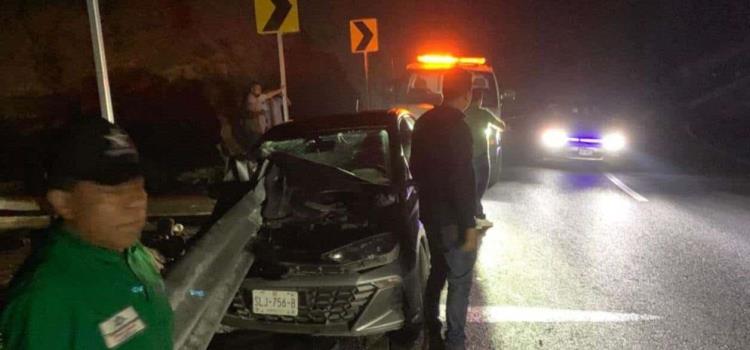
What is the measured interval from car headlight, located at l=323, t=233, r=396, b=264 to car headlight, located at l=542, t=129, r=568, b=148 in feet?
31.5

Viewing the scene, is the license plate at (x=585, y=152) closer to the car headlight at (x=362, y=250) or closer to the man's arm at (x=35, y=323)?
the car headlight at (x=362, y=250)

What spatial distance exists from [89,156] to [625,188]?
10.0m

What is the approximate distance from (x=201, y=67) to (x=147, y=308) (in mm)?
13655

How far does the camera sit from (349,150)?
18.5ft

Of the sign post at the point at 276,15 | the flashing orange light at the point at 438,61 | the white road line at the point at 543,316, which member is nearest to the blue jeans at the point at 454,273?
the white road line at the point at 543,316

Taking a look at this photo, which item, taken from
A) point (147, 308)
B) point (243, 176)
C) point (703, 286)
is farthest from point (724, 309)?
point (147, 308)

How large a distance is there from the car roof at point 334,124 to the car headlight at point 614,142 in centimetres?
855

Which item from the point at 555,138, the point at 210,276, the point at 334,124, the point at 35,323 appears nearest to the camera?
the point at 35,323

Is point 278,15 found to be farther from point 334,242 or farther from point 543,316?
point 543,316

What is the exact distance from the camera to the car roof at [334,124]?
4996 millimetres

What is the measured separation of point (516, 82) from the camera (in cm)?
3303

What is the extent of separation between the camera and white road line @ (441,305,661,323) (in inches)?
179

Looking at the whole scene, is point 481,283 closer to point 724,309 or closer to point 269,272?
point 724,309

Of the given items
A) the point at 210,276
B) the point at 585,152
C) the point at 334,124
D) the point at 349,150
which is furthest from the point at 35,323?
the point at 585,152
